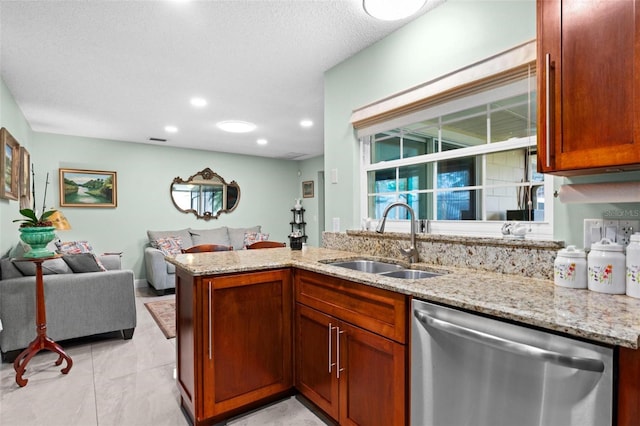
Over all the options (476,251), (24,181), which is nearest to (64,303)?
(24,181)

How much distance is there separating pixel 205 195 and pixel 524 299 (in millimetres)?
5913

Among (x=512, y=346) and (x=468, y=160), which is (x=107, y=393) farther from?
(x=468, y=160)

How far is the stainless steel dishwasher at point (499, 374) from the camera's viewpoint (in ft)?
2.85

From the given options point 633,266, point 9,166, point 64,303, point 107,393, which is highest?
point 9,166

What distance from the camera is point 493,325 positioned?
1058 mm

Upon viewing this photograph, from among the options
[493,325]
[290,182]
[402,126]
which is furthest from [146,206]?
[493,325]

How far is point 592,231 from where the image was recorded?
136cm

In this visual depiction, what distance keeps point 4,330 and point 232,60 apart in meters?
2.74

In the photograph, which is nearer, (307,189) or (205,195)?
(205,195)

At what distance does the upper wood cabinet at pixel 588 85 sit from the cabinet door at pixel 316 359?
1.21 meters

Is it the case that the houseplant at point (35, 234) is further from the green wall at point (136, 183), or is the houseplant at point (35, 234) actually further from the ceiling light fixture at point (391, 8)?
the ceiling light fixture at point (391, 8)

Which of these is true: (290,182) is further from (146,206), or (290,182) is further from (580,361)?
(580,361)

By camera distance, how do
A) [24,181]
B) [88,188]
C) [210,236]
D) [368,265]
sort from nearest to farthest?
[368,265]
[24,181]
[88,188]
[210,236]

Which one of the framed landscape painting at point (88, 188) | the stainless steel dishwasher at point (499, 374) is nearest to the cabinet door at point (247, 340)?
the stainless steel dishwasher at point (499, 374)
